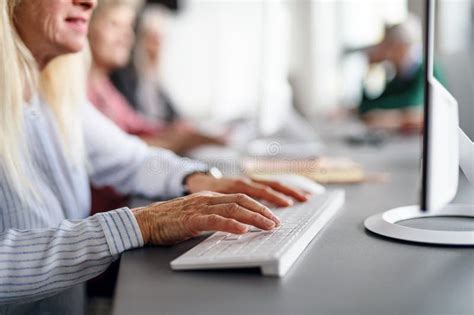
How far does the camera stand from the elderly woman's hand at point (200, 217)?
0.85 metres

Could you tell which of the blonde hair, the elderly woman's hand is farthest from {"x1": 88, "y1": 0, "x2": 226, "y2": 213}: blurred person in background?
the elderly woman's hand

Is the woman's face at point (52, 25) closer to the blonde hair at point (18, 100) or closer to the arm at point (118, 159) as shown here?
the blonde hair at point (18, 100)

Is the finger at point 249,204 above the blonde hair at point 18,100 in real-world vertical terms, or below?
below

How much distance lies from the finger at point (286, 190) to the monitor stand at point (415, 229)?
14 cm

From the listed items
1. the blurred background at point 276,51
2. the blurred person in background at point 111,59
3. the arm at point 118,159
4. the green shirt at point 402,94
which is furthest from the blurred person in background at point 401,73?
the arm at point 118,159

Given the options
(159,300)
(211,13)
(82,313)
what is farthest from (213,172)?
(211,13)

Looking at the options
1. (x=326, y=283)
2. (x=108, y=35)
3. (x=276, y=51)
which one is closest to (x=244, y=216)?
(x=326, y=283)

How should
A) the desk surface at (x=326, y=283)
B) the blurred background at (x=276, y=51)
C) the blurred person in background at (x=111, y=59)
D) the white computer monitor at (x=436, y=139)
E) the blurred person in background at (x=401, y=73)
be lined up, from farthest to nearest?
the blurred person in background at (x=401, y=73) → the blurred person in background at (x=111, y=59) → the blurred background at (x=276, y=51) → the white computer monitor at (x=436, y=139) → the desk surface at (x=326, y=283)

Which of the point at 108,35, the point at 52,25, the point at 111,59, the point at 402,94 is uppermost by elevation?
the point at 52,25

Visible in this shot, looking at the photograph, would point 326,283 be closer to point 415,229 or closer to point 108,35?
point 415,229

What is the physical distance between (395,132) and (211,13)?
3233mm

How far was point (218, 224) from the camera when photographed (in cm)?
84

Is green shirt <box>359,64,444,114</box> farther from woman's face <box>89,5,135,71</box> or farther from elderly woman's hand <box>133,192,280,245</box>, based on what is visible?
elderly woman's hand <box>133,192,280,245</box>

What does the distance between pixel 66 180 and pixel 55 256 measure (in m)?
0.45
